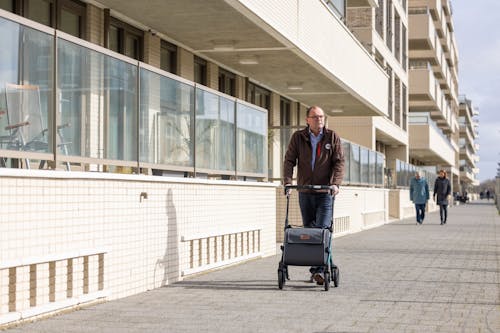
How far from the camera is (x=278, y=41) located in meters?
16.3

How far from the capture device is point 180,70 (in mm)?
17344

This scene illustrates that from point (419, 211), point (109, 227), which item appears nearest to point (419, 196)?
point (419, 211)

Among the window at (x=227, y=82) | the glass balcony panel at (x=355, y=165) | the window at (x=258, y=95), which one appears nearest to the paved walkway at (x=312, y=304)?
the window at (x=227, y=82)

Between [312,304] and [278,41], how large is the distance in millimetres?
8125

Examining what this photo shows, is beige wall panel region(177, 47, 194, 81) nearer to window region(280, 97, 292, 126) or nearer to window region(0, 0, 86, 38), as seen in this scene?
window region(0, 0, 86, 38)

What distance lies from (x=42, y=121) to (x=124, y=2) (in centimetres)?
584

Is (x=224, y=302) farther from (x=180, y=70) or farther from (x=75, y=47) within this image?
(x=180, y=70)

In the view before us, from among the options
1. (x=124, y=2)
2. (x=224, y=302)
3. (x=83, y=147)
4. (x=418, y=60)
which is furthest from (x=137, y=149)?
(x=418, y=60)

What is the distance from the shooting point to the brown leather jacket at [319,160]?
10.6 meters

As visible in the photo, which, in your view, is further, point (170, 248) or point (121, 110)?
point (170, 248)

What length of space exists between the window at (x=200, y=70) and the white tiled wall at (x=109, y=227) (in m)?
5.79

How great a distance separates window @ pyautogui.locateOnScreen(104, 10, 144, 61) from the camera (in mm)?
14727

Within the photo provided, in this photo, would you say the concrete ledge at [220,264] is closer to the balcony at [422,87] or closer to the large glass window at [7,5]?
the large glass window at [7,5]

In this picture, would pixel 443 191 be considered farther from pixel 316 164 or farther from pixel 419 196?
pixel 316 164
